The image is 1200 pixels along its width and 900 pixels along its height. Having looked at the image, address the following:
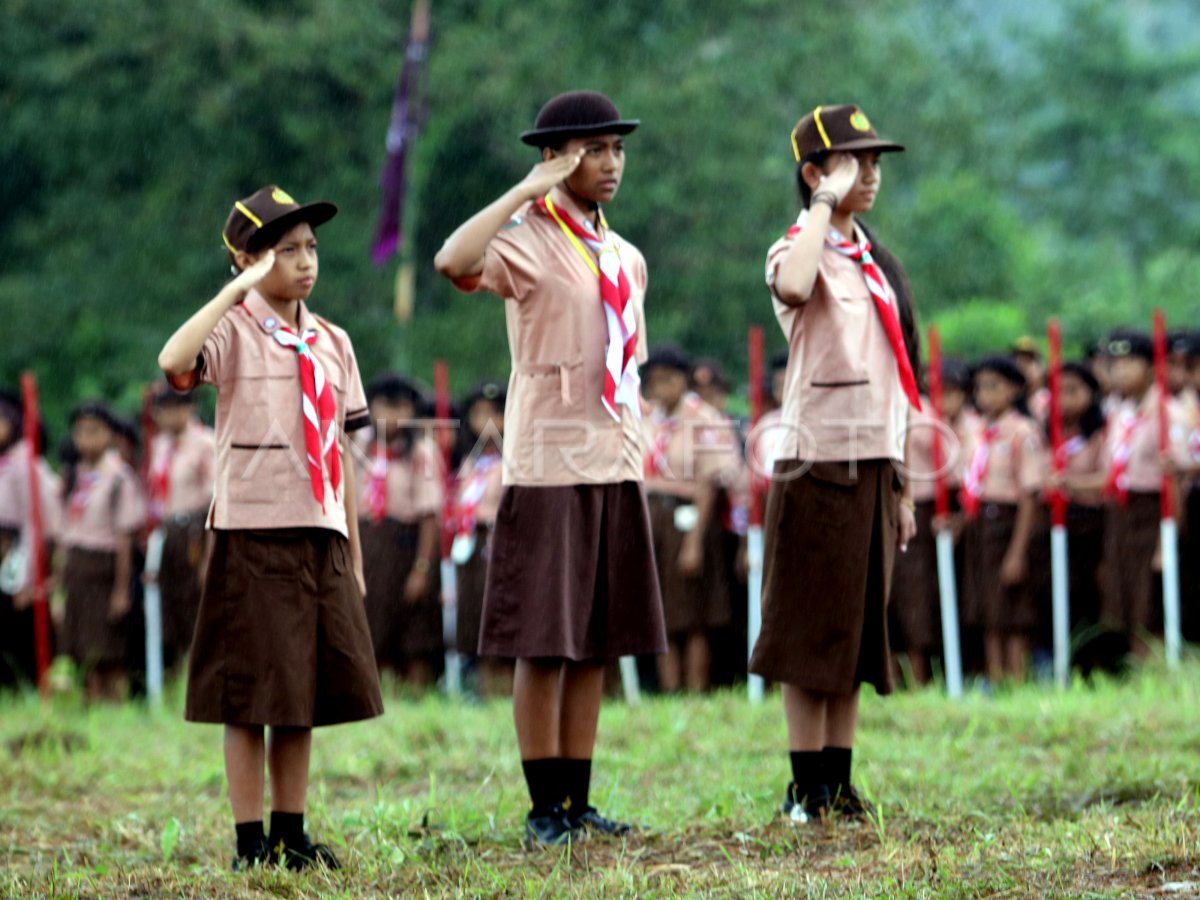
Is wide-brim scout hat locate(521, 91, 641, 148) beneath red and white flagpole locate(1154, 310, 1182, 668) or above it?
above

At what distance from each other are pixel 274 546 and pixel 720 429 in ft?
17.1

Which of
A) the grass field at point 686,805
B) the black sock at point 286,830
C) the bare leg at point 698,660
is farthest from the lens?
the bare leg at point 698,660

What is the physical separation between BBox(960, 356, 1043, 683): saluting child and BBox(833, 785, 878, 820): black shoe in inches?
170

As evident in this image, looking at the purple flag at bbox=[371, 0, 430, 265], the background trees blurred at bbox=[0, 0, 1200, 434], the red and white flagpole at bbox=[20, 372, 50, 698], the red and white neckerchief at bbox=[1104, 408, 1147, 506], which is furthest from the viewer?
the background trees blurred at bbox=[0, 0, 1200, 434]

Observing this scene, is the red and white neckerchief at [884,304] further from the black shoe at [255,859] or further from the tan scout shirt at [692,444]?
the tan scout shirt at [692,444]

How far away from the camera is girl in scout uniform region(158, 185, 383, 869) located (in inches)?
183

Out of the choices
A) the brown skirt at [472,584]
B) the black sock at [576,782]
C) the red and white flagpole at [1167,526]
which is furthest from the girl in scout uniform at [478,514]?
the black sock at [576,782]

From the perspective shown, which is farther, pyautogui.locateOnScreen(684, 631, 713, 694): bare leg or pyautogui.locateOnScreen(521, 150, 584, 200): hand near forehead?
pyautogui.locateOnScreen(684, 631, 713, 694): bare leg

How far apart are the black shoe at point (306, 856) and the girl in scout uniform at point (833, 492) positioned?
4.02ft

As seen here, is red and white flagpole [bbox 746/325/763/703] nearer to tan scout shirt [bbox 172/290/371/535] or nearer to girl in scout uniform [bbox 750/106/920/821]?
girl in scout uniform [bbox 750/106/920/821]

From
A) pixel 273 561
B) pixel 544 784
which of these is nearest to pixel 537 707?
pixel 544 784

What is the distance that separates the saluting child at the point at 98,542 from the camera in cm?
1088

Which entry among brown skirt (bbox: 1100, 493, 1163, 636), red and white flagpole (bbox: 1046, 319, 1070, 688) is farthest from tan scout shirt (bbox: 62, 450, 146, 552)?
brown skirt (bbox: 1100, 493, 1163, 636)

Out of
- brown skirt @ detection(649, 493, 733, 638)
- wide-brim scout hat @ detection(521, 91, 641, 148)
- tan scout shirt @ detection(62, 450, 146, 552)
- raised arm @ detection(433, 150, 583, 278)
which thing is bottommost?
brown skirt @ detection(649, 493, 733, 638)
